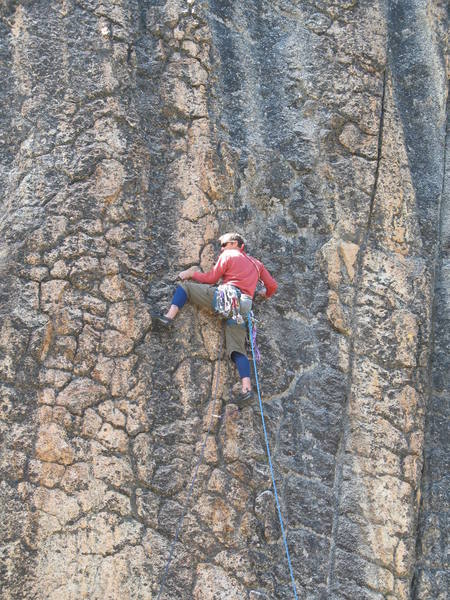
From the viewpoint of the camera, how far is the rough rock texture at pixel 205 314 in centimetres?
641

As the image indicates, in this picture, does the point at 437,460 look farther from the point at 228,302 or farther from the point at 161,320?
the point at 161,320

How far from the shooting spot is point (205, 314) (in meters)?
6.88

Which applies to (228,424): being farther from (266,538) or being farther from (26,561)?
(26,561)

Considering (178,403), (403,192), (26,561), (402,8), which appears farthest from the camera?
(402,8)

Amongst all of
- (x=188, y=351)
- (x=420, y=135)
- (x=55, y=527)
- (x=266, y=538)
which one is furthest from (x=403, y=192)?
(x=55, y=527)

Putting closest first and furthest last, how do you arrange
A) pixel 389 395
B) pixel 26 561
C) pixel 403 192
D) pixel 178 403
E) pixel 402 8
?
1. pixel 26 561
2. pixel 178 403
3. pixel 389 395
4. pixel 403 192
5. pixel 402 8

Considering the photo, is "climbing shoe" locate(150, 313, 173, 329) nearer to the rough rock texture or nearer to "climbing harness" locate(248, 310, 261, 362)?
the rough rock texture

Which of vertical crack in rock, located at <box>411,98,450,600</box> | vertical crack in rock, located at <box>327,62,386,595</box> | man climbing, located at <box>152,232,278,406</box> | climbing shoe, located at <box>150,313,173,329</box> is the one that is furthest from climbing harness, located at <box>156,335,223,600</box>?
vertical crack in rock, located at <box>411,98,450,600</box>

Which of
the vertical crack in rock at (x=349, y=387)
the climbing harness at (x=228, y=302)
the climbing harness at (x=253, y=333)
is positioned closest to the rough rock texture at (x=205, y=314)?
the vertical crack in rock at (x=349, y=387)

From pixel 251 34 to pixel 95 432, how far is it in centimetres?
356

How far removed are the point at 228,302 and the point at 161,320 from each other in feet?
1.62

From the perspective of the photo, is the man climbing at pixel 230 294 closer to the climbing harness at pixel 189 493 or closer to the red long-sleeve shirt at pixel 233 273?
the red long-sleeve shirt at pixel 233 273

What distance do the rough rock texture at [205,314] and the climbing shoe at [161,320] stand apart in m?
0.07

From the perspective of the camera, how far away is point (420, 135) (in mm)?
7965
